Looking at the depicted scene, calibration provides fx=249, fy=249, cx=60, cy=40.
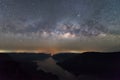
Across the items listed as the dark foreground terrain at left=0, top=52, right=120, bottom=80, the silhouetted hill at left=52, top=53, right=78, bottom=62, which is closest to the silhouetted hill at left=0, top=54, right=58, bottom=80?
the dark foreground terrain at left=0, top=52, right=120, bottom=80

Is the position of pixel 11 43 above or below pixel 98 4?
below

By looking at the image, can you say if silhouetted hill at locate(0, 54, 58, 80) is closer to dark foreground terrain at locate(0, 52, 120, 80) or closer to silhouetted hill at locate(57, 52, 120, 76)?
dark foreground terrain at locate(0, 52, 120, 80)

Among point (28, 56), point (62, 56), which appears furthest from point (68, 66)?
point (28, 56)

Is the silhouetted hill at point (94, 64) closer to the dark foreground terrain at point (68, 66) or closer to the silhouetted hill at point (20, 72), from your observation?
the dark foreground terrain at point (68, 66)

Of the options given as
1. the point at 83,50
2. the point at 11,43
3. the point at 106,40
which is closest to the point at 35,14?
the point at 11,43

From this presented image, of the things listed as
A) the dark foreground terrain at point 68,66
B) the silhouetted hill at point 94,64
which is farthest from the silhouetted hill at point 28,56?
the silhouetted hill at point 94,64

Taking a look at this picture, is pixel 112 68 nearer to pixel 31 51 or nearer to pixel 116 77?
pixel 116 77

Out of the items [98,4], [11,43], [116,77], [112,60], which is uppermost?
[98,4]

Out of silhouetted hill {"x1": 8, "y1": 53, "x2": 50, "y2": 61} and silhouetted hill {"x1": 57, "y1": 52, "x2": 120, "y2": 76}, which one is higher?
silhouetted hill {"x1": 8, "y1": 53, "x2": 50, "y2": 61}
